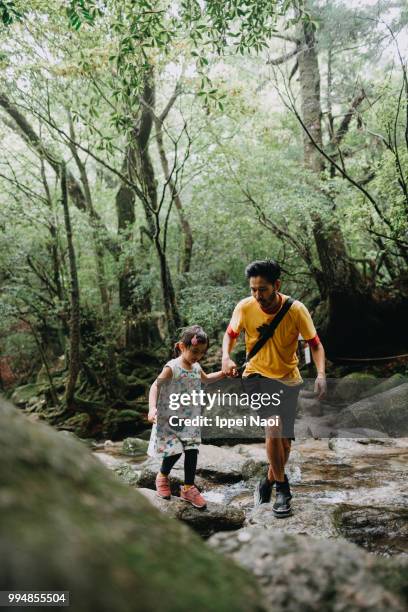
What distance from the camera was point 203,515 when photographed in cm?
364

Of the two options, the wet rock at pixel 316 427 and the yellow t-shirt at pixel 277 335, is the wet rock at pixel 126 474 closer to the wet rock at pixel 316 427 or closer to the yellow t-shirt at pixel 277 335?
the yellow t-shirt at pixel 277 335

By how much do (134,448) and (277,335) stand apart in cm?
590

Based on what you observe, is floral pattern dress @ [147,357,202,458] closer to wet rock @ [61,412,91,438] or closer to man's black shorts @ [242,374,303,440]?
man's black shorts @ [242,374,303,440]

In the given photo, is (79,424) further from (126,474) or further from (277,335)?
(277,335)

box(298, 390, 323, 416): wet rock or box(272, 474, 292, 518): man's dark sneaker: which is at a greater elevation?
box(272, 474, 292, 518): man's dark sneaker

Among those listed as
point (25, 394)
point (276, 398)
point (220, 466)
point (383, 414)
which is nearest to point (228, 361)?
point (276, 398)

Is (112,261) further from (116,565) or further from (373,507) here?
(116,565)

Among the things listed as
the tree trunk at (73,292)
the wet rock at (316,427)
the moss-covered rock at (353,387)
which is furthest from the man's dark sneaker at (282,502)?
the tree trunk at (73,292)

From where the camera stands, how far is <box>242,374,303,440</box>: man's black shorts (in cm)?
369

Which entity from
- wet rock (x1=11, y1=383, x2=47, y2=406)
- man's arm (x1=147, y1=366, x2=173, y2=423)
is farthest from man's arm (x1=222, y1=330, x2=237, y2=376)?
wet rock (x1=11, y1=383, x2=47, y2=406)

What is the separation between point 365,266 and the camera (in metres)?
11.9

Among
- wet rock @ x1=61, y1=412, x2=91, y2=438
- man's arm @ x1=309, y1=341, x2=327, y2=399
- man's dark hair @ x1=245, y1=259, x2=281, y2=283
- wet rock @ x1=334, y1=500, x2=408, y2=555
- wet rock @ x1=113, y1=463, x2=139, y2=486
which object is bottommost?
wet rock @ x1=61, y1=412, x2=91, y2=438

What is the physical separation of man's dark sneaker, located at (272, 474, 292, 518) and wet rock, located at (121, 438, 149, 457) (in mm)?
5264

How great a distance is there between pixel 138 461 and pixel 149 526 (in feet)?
23.6
